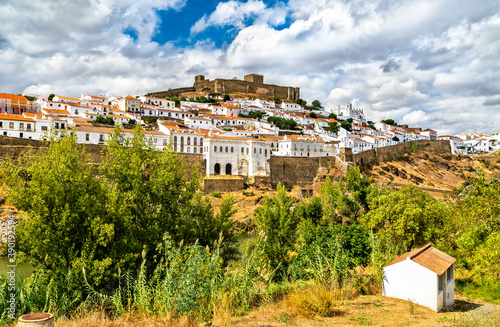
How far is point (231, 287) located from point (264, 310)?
79cm

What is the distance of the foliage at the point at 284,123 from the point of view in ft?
251

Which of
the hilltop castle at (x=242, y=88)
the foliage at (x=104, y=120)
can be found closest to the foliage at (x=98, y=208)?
the foliage at (x=104, y=120)

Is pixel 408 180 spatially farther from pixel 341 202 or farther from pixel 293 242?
pixel 293 242

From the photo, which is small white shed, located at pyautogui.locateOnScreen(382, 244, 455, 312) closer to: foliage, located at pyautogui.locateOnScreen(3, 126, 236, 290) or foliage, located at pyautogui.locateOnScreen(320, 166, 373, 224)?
foliage, located at pyautogui.locateOnScreen(3, 126, 236, 290)

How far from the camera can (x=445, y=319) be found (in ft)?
23.9

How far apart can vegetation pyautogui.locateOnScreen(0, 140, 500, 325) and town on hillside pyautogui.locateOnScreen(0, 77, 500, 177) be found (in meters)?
15.3

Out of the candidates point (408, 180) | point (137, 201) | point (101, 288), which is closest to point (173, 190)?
point (137, 201)

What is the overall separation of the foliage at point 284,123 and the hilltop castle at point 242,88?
38.6 meters

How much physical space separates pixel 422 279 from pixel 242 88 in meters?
113

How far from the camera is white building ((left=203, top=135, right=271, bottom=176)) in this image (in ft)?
160

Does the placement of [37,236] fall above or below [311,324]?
above

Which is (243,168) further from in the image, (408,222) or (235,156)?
(408,222)

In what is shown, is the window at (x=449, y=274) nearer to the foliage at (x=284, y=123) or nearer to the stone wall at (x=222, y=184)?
the stone wall at (x=222, y=184)

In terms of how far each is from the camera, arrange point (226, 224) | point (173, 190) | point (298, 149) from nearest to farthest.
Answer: point (173, 190) → point (226, 224) → point (298, 149)
